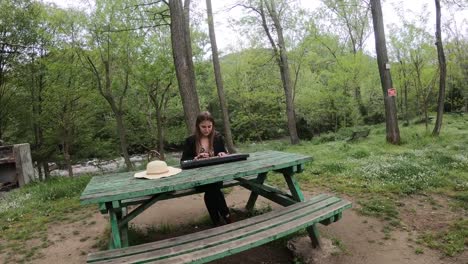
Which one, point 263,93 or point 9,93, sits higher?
point 9,93

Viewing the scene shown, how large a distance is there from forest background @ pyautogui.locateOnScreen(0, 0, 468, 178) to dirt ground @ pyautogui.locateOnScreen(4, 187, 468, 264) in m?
4.82

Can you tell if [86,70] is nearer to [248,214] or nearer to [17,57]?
[17,57]

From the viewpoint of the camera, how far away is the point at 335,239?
360cm

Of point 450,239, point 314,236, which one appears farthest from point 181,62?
point 450,239

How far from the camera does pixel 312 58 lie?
16750 millimetres

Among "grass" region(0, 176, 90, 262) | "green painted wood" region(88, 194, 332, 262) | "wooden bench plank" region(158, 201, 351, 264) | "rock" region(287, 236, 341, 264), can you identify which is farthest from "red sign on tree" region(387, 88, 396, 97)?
"grass" region(0, 176, 90, 262)

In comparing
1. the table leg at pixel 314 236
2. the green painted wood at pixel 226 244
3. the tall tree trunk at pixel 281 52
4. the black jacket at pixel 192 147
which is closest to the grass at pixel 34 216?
the black jacket at pixel 192 147

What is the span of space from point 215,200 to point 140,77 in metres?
10.1

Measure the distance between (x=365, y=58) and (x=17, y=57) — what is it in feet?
59.0

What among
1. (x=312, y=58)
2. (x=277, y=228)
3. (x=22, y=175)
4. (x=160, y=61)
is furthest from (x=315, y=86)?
(x=277, y=228)

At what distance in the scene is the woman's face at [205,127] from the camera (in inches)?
155

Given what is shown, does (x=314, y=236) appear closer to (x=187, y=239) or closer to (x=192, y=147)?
(x=187, y=239)

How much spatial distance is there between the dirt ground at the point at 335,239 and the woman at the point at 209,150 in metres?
0.65

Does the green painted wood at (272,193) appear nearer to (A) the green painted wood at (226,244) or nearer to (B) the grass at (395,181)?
(A) the green painted wood at (226,244)
